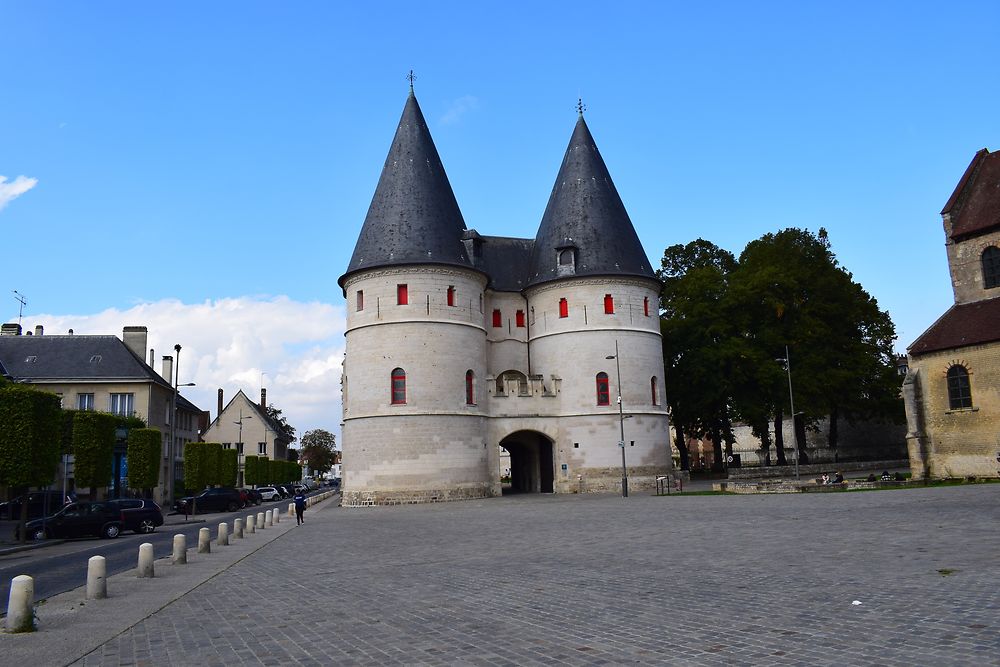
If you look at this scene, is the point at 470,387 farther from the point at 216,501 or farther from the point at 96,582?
the point at 96,582

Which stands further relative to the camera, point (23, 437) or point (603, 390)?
point (603, 390)

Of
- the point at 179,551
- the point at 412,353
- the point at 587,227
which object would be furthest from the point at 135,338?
the point at 179,551

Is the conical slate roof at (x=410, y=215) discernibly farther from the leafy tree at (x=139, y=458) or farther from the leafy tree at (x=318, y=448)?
the leafy tree at (x=318, y=448)

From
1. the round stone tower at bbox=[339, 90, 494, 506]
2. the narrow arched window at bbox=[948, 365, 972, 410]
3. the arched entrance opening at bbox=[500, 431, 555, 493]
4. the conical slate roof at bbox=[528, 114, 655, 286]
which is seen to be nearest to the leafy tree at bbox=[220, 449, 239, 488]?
the round stone tower at bbox=[339, 90, 494, 506]

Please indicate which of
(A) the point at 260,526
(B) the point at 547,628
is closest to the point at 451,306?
(A) the point at 260,526

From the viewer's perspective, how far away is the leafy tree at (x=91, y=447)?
34.0 m

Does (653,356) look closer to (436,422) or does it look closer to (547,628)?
(436,422)

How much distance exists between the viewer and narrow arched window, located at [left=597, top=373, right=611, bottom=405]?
43500mm

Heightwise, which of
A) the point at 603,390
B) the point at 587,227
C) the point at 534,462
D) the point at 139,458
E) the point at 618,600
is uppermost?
the point at 587,227

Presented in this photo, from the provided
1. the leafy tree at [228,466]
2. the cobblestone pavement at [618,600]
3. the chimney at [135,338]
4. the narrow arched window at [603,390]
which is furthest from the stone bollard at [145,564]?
the chimney at [135,338]

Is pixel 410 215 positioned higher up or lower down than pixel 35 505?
higher up

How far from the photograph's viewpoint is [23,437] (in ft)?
85.9

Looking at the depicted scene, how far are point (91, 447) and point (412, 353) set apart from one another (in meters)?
15.0

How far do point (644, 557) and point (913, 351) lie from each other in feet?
97.1
